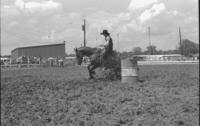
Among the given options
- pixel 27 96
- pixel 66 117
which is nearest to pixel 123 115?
pixel 66 117

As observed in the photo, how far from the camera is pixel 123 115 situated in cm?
542

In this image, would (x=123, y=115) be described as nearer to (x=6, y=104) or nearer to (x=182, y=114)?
(x=182, y=114)

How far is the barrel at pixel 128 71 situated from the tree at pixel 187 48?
78.7 metres

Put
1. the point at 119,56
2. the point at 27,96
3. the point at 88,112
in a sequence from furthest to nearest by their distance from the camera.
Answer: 1. the point at 119,56
2. the point at 27,96
3. the point at 88,112

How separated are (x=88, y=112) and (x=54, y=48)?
180ft

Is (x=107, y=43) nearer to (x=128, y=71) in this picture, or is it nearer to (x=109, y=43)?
(x=109, y=43)

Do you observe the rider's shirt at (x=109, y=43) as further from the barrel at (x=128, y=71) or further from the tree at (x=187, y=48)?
A: the tree at (x=187, y=48)

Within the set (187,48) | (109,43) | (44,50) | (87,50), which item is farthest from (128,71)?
(187,48)

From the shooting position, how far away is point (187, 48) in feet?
296

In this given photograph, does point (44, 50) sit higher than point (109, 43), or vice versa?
point (44, 50)

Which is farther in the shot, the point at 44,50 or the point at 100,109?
the point at 44,50

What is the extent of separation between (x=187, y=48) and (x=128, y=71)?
83.7 meters

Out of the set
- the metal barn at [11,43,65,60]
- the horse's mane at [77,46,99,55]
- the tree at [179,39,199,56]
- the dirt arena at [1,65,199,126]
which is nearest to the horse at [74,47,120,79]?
the horse's mane at [77,46,99,55]

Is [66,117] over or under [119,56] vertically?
under
